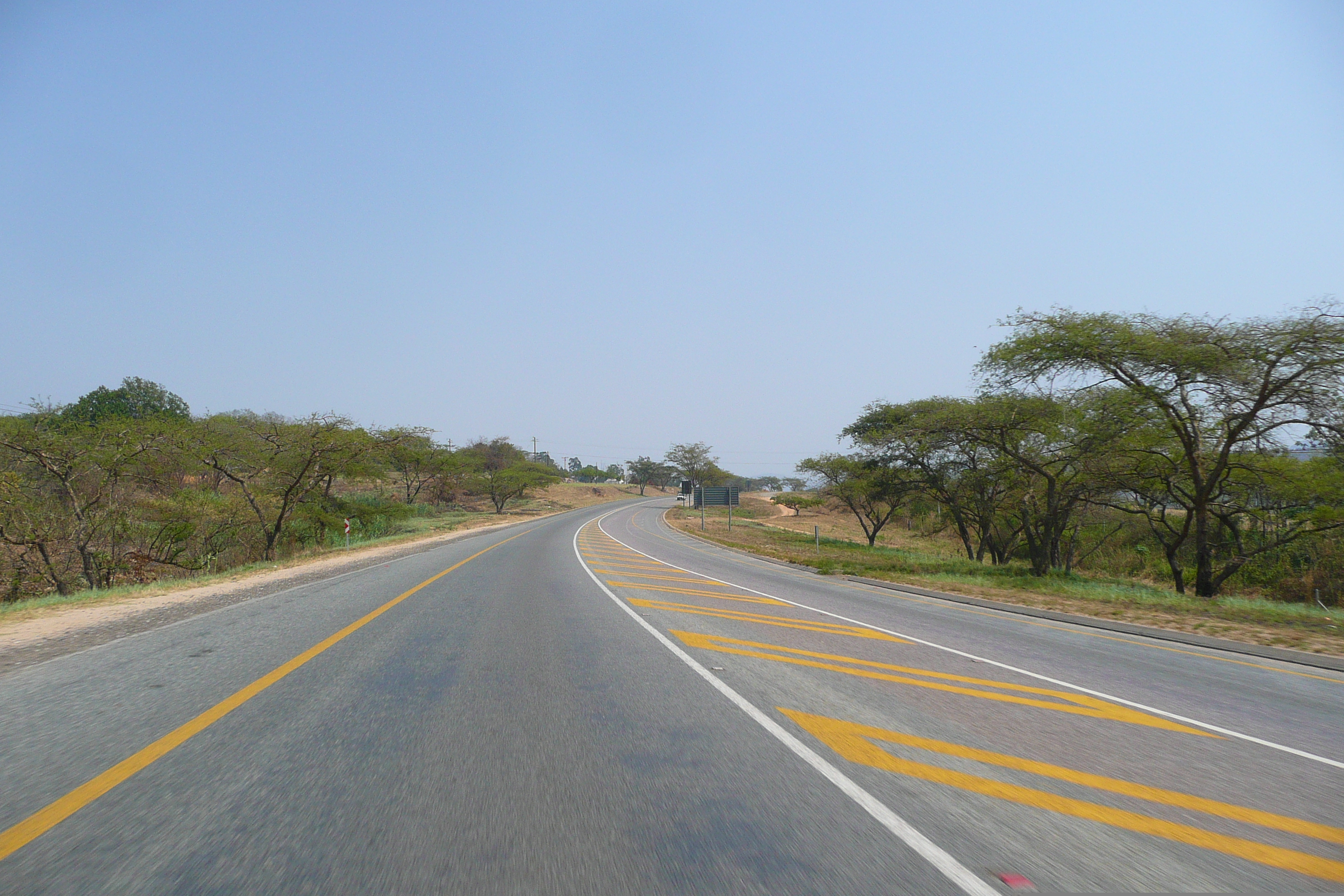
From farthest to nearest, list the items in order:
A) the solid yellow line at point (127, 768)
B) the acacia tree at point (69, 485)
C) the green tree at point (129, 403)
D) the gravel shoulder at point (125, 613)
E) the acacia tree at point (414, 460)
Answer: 1. the green tree at point (129, 403)
2. the acacia tree at point (414, 460)
3. the acacia tree at point (69, 485)
4. the gravel shoulder at point (125, 613)
5. the solid yellow line at point (127, 768)

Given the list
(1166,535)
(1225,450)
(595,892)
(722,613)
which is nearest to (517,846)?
(595,892)

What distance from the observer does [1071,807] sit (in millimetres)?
3564

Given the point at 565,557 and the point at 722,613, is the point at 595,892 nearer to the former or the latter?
the point at 722,613

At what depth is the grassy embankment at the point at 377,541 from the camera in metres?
12.1

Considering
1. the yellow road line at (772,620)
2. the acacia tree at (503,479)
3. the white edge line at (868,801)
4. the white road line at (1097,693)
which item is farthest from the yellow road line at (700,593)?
the acacia tree at (503,479)

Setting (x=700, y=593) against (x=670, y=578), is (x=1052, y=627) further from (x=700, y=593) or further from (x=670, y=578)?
(x=670, y=578)

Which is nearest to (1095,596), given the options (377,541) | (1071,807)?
(1071,807)

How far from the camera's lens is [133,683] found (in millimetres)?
5684

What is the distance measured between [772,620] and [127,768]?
7.99 meters

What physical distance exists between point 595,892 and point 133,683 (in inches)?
215

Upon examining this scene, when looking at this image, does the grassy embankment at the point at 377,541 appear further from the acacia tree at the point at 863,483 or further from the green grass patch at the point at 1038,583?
the acacia tree at the point at 863,483

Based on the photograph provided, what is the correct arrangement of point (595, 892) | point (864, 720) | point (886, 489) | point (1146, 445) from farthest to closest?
point (886, 489)
point (1146, 445)
point (864, 720)
point (595, 892)

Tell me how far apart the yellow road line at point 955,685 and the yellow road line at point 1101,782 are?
1.57 metres

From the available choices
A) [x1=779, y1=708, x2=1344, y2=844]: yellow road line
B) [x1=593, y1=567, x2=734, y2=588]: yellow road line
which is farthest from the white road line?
[x1=593, y1=567, x2=734, y2=588]: yellow road line
